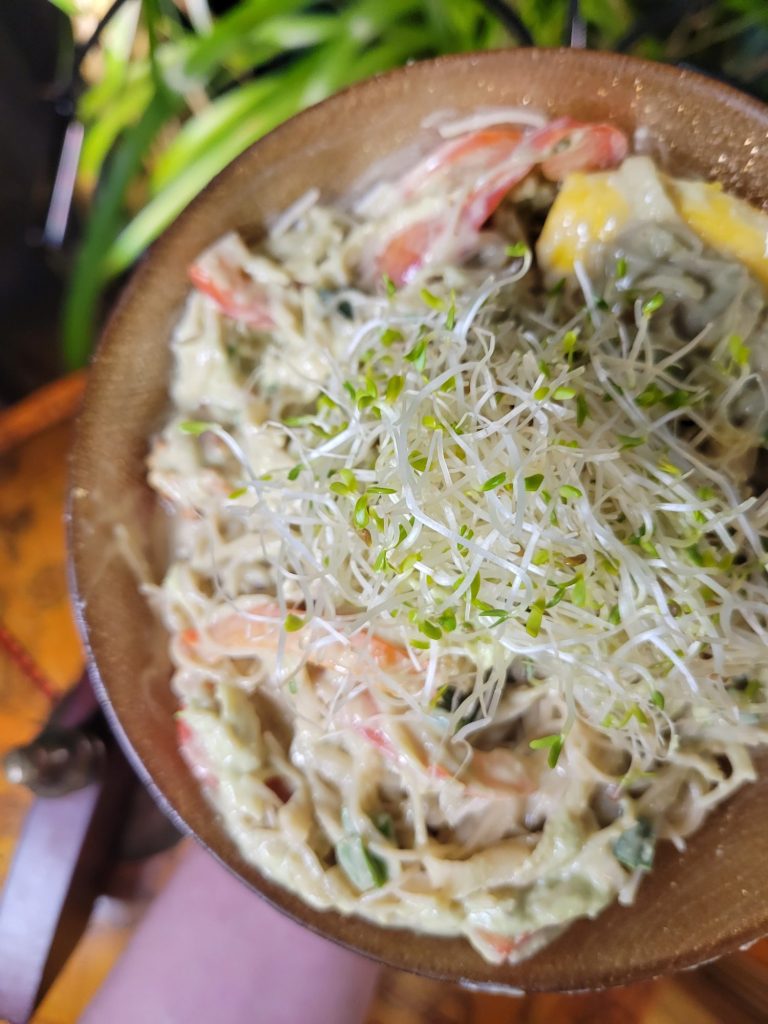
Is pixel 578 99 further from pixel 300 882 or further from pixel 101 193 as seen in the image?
pixel 300 882

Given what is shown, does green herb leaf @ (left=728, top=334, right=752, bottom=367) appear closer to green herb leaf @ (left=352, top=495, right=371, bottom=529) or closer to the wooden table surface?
green herb leaf @ (left=352, top=495, right=371, bottom=529)

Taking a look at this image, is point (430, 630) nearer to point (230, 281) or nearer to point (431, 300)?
point (431, 300)

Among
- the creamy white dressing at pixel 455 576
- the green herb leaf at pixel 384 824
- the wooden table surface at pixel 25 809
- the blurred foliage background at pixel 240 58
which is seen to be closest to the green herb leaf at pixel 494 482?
the creamy white dressing at pixel 455 576

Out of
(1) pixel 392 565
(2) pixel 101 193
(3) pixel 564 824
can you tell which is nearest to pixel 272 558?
(1) pixel 392 565

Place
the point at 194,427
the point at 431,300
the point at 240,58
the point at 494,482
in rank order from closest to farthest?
the point at 494,482 → the point at 431,300 → the point at 194,427 → the point at 240,58

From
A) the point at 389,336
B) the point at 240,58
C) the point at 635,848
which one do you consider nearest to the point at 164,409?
the point at 389,336

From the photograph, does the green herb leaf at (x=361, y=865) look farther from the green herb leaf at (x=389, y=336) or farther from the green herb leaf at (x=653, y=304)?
the green herb leaf at (x=653, y=304)

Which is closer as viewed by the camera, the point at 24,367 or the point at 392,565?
the point at 392,565
